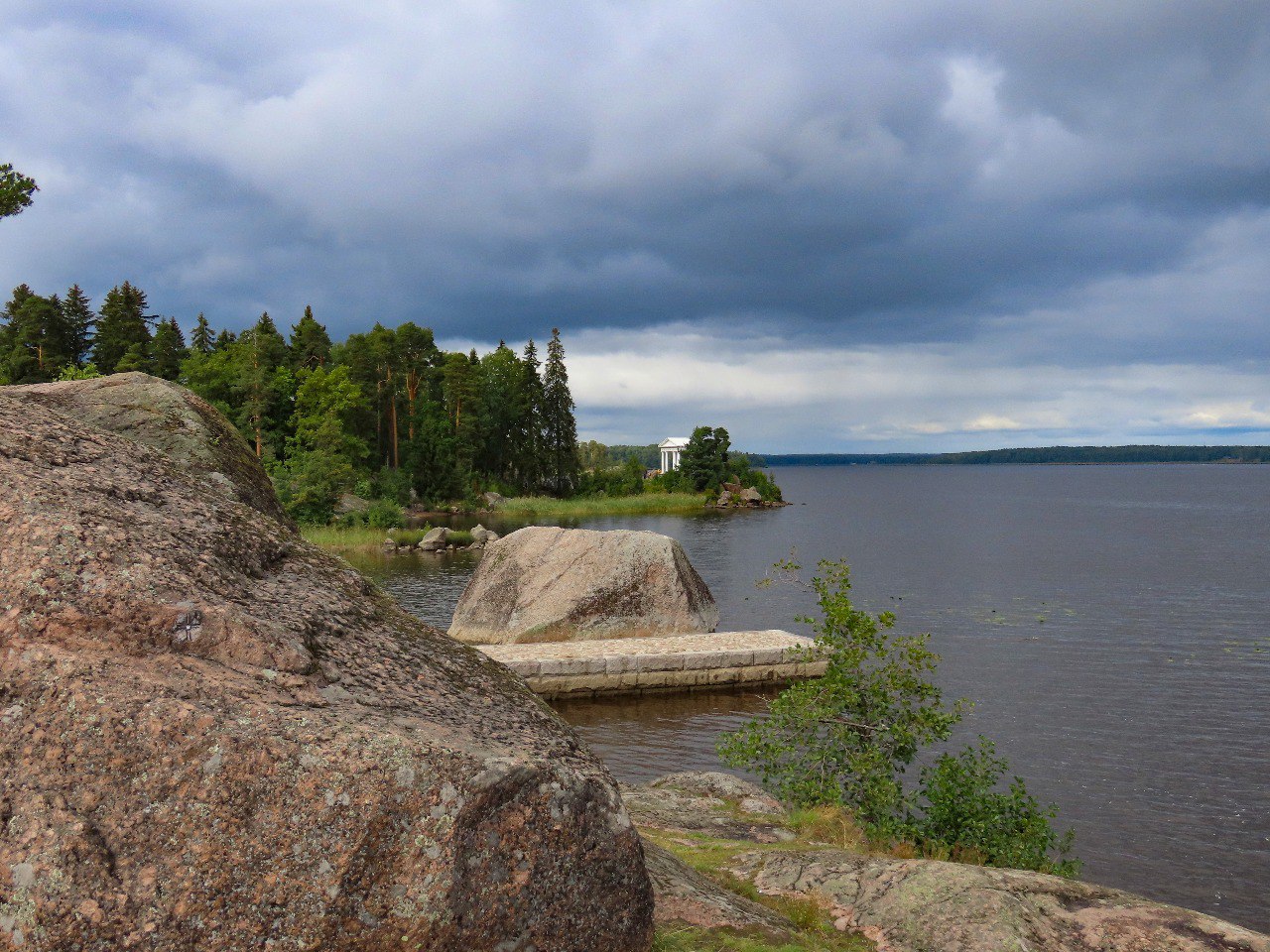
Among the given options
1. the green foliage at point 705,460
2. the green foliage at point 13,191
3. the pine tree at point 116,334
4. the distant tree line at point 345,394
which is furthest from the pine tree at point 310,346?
the green foliage at point 13,191

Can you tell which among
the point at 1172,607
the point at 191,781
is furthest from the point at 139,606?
the point at 1172,607

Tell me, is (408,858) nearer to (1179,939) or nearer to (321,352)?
(1179,939)

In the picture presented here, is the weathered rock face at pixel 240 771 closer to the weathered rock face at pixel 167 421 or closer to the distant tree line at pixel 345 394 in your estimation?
the weathered rock face at pixel 167 421

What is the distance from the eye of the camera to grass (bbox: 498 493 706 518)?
92.6m

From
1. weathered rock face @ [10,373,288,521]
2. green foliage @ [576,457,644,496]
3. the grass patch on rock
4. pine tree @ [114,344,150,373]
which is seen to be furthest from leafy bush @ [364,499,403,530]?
weathered rock face @ [10,373,288,521]

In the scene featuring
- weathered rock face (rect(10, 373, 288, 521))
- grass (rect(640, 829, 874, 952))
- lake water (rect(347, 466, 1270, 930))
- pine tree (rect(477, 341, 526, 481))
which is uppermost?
pine tree (rect(477, 341, 526, 481))

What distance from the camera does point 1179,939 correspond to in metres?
5.36

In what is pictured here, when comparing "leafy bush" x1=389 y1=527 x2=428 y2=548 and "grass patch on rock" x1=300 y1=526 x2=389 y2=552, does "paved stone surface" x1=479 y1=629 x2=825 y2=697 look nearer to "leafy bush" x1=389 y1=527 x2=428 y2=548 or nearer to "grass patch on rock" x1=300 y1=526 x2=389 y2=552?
"grass patch on rock" x1=300 y1=526 x2=389 y2=552

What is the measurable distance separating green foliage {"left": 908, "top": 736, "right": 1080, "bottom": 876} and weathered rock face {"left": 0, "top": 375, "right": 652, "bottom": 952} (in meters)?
6.74

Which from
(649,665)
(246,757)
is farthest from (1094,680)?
(246,757)

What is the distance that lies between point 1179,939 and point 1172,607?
107ft

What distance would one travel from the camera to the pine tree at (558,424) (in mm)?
110750

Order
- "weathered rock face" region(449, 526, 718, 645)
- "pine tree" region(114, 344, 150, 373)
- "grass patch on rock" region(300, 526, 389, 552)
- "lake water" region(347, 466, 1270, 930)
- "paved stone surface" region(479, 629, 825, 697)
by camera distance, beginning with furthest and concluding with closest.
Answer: "pine tree" region(114, 344, 150, 373) < "grass patch on rock" region(300, 526, 389, 552) < "weathered rock face" region(449, 526, 718, 645) < "paved stone surface" region(479, 629, 825, 697) < "lake water" region(347, 466, 1270, 930)

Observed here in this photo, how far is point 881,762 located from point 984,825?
133 cm
